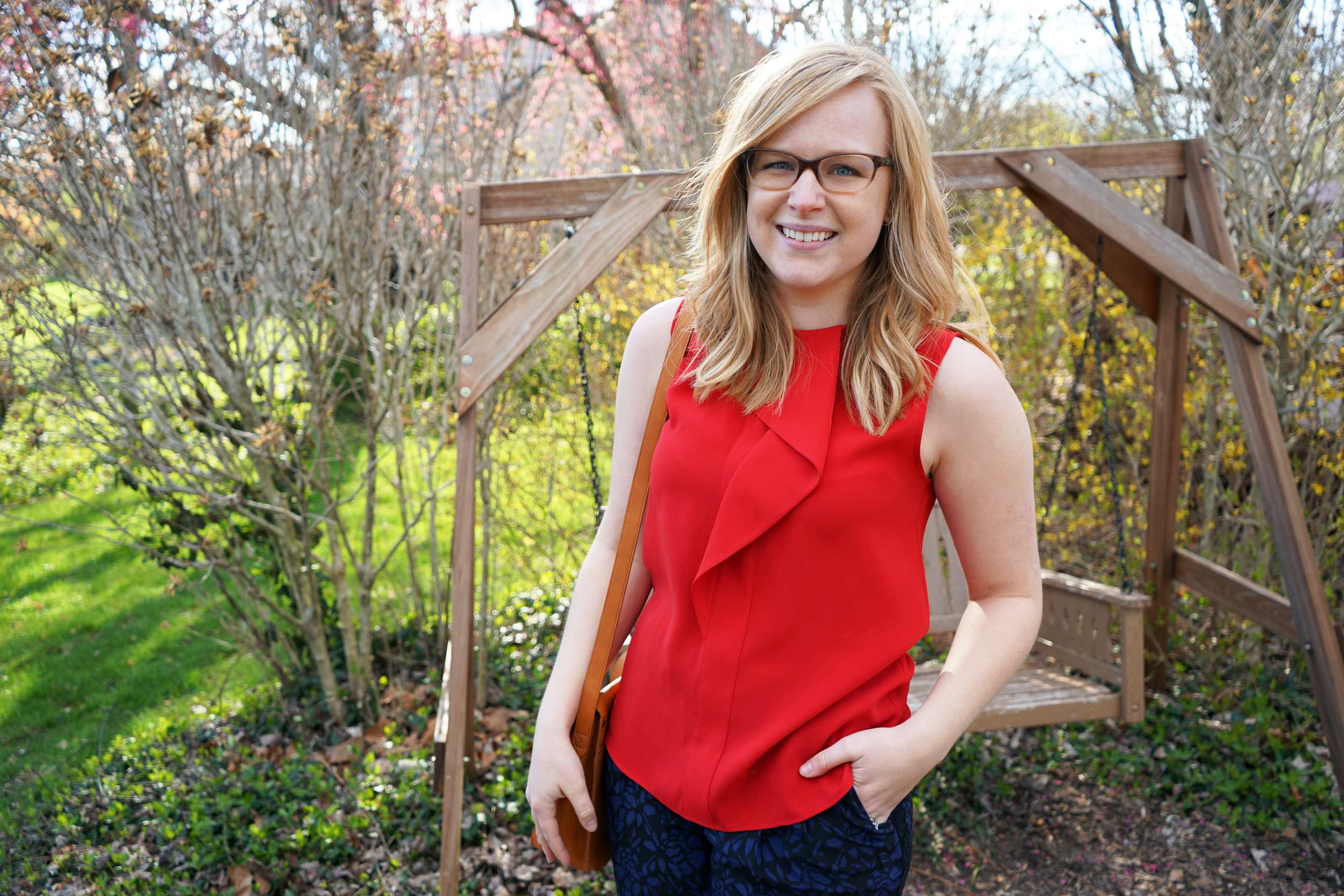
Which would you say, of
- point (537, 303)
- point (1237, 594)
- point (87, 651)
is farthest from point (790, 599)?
point (87, 651)

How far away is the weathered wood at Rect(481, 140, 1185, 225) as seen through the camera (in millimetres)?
2574

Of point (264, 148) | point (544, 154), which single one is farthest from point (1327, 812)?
point (544, 154)

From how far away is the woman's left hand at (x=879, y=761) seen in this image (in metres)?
1.23

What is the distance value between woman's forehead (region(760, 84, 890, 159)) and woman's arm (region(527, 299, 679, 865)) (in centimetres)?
35

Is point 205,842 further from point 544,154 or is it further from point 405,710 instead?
point 544,154

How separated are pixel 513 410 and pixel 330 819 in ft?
6.65

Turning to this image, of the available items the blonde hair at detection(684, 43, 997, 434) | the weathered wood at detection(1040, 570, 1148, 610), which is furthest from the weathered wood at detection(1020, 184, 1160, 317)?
the blonde hair at detection(684, 43, 997, 434)

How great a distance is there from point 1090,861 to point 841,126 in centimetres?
298

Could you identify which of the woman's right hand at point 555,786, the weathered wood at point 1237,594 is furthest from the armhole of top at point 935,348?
the weathered wood at point 1237,594

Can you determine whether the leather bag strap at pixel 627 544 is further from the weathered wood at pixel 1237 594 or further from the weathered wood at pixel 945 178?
the weathered wood at pixel 1237 594

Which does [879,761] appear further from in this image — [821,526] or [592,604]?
[592,604]

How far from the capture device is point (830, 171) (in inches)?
50.6

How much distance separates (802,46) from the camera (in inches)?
50.5

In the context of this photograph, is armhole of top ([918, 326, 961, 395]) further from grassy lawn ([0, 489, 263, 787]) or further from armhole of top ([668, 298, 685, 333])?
grassy lawn ([0, 489, 263, 787])
